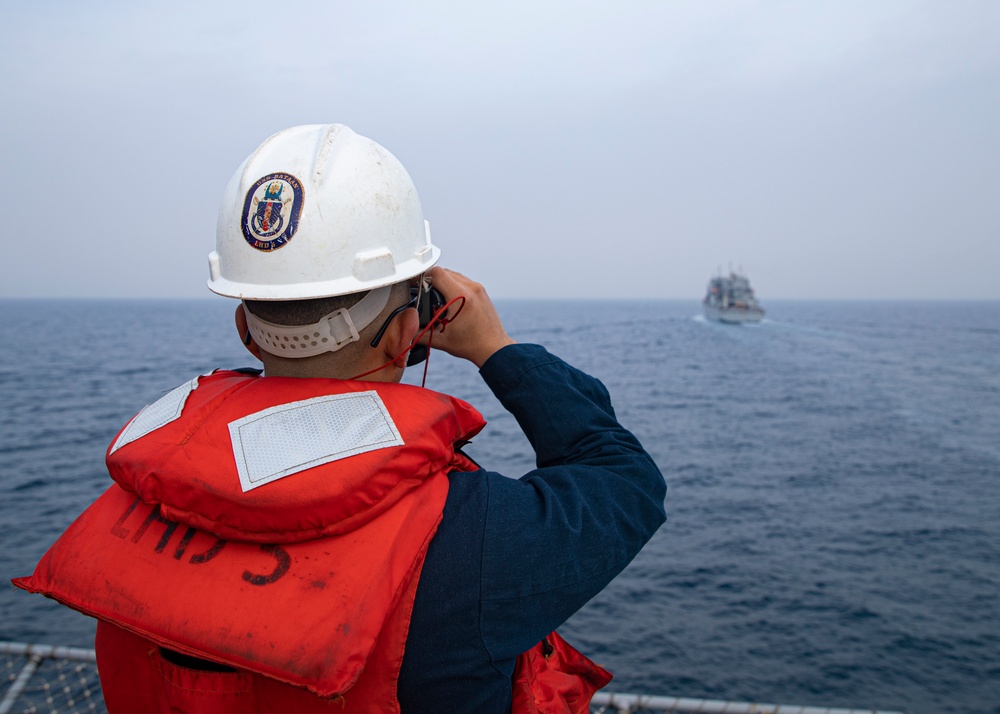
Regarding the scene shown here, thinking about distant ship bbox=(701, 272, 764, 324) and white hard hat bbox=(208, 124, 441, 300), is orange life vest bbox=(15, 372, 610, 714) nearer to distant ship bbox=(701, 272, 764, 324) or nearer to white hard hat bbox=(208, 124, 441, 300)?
white hard hat bbox=(208, 124, 441, 300)

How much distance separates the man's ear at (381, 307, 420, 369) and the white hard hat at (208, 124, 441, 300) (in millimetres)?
89

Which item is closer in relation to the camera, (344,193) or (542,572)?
(542,572)

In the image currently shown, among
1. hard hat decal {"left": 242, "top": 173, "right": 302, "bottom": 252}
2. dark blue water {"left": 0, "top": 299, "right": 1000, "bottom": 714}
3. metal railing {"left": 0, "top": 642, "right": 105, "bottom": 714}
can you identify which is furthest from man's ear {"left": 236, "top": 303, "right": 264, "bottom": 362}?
dark blue water {"left": 0, "top": 299, "right": 1000, "bottom": 714}

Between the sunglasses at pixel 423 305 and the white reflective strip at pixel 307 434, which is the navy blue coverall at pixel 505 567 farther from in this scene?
the sunglasses at pixel 423 305

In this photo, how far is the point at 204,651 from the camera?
4.40 ft

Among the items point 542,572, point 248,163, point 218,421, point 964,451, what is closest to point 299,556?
point 218,421

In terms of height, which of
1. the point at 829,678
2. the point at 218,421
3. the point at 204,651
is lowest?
the point at 829,678

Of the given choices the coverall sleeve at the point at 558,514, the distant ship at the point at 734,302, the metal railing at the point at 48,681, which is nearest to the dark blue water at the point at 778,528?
the metal railing at the point at 48,681

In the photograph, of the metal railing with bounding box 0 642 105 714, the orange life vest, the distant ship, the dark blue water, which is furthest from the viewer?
the distant ship

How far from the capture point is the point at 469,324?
1.82m

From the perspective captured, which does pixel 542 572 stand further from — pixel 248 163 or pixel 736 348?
pixel 736 348

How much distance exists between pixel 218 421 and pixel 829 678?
1271cm

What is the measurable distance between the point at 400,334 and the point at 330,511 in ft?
1.56

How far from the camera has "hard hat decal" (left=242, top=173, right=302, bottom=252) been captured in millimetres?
1622
